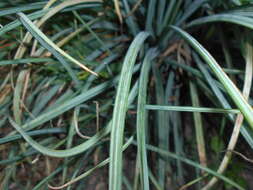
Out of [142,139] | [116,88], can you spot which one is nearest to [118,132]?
[142,139]

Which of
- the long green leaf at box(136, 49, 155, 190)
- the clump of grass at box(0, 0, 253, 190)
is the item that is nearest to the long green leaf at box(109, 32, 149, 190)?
the long green leaf at box(136, 49, 155, 190)

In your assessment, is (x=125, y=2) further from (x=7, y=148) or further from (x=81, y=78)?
(x=7, y=148)

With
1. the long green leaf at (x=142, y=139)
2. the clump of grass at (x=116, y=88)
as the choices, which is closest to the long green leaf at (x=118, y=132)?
the long green leaf at (x=142, y=139)

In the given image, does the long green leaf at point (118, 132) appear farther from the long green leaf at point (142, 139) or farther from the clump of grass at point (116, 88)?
the clump of grass at point (116, 88)

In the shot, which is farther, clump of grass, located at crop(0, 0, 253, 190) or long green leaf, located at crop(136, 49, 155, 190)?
clump of grass, located at crop(0, 0, 253, 190)

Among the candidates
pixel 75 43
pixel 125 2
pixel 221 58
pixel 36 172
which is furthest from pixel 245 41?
pixel 36 172

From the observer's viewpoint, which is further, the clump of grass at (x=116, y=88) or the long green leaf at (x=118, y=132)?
the clump of grass at (x=116, y=88)

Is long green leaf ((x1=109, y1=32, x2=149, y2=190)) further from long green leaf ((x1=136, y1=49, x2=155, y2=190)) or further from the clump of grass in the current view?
the clump of grass

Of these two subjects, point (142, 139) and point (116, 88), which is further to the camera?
point (116, 88)

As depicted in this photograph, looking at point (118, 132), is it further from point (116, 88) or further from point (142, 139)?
point (116, 88)
